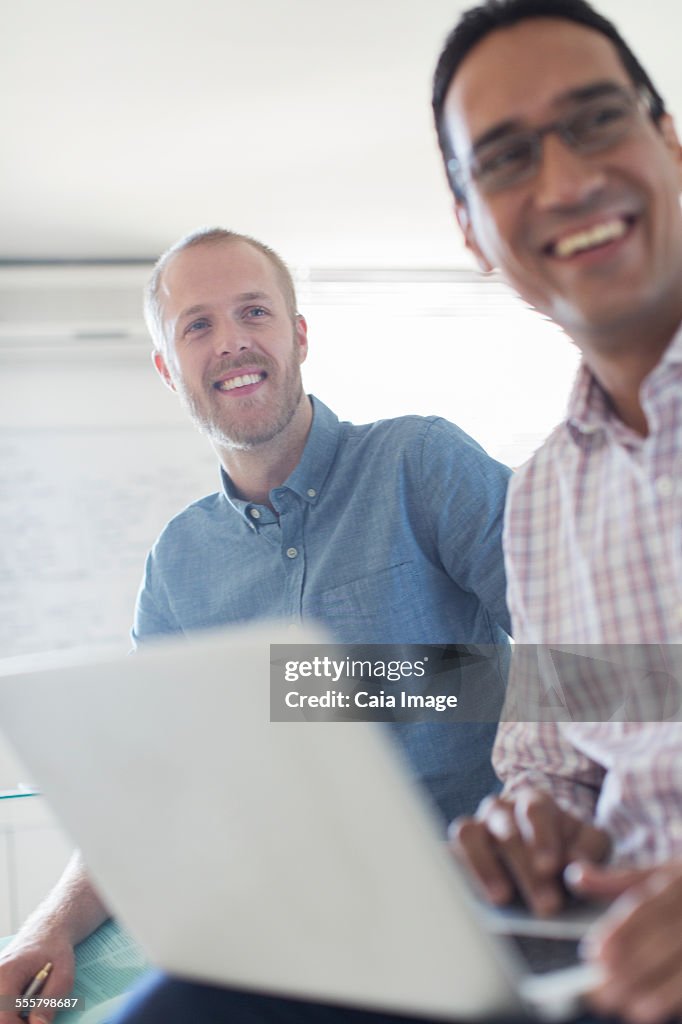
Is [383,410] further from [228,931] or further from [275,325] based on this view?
[228,931]

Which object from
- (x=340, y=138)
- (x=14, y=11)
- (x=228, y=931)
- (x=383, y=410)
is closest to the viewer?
(x=228, y=931)

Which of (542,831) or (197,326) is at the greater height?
(197,326)

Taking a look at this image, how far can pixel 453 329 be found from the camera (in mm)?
4023

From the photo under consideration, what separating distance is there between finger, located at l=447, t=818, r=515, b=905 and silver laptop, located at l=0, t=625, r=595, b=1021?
0.52 ft

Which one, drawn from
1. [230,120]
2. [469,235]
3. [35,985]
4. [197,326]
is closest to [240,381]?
[197,326]

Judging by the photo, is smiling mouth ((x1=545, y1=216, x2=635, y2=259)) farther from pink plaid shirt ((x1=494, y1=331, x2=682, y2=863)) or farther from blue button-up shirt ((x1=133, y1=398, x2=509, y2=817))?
blue button-up shirt ((x1=133, y1=398, x2=509, y2=817))

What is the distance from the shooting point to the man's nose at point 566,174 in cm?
90

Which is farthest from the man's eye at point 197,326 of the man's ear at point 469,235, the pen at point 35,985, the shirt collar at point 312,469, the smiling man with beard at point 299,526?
the pen at point 35,985

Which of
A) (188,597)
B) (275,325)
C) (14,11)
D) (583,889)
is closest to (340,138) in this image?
(14,11)

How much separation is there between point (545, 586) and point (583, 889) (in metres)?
0.39

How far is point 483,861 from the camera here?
748 mm

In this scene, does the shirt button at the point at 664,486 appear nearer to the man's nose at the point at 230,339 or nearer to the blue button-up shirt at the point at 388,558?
the blue button-up shirt at the point at 388,558

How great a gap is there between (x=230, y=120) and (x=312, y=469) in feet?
5.24

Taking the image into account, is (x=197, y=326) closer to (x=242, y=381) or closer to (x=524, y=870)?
(x=242, y=381)
